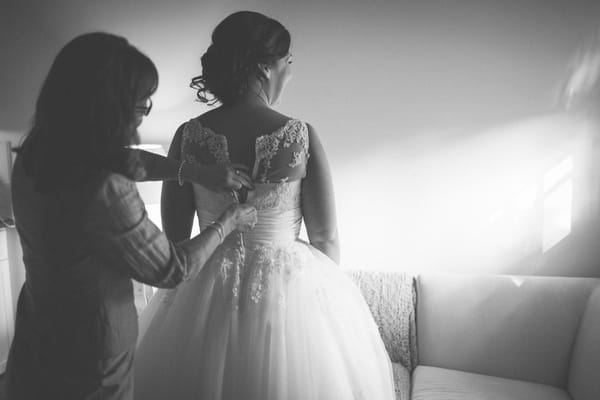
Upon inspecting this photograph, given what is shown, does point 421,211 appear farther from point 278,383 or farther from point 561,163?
point 278,383

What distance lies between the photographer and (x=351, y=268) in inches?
94.5

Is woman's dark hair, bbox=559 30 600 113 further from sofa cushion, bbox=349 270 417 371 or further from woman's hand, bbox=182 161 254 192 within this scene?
woman's hand, bbox=182 161 254 192

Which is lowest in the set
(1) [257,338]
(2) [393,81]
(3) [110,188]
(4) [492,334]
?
(4) [492,334]

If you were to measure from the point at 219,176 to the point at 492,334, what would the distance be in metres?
1.50

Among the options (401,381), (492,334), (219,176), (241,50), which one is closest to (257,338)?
(219,176)

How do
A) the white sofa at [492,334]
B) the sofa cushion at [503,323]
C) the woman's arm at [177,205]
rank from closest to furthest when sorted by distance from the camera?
the woman's arm at [177,205] < the white sofa at [492,334] < the sofa cushion at [503,323]

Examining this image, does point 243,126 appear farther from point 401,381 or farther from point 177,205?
point 401,381

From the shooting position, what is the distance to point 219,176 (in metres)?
0.99

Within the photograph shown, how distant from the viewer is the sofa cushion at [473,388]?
1639 mm

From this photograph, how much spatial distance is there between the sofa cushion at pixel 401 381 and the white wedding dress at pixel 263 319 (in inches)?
23.4

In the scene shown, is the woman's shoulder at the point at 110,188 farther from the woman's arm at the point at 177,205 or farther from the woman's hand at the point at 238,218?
the woman's arm at the point at 177,205

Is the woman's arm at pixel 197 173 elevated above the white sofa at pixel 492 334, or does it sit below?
above

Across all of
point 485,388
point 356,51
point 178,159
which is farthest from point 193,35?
point 485,388

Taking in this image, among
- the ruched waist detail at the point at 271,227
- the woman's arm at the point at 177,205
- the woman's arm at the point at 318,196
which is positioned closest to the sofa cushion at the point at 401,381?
the woman's arm at the point at 318,196
